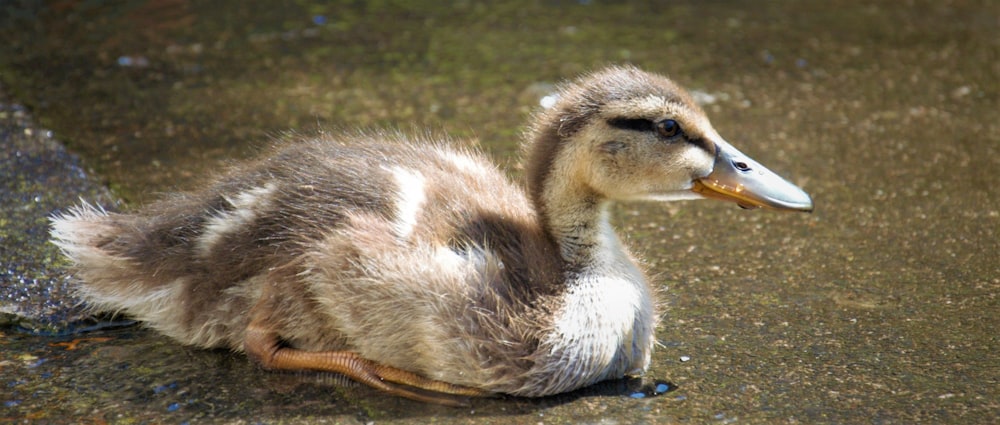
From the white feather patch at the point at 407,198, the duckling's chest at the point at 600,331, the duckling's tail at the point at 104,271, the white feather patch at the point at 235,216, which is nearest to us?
the duckling's chest at the point at 600,331

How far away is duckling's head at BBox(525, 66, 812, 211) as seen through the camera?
11.5ft

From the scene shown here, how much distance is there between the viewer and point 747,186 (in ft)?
11.7

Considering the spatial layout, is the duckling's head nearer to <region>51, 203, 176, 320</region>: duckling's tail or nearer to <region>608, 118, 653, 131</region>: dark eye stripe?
<region>608, 118, 653, 131</region>: dark eye stripe

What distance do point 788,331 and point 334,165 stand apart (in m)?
1.61

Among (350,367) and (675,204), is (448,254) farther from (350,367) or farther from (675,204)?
(675,204)

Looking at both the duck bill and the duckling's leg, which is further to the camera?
the duck bill

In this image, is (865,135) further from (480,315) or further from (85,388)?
(85,388)

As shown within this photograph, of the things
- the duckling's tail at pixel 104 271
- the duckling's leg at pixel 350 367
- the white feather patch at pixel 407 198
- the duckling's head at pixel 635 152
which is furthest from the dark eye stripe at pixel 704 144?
the duckling's tail at pixel 104 271

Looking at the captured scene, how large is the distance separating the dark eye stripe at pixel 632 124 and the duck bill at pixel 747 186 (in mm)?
242

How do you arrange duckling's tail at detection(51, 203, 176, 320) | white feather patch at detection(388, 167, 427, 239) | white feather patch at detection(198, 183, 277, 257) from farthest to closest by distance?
duckling's tail at detection(51, 203, 176, 320) → white feather patch at detection(198, 183, 277, 257) → white feather patch at detection(388, 167, 427, 239)

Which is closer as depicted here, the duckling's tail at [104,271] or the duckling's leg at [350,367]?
the duckling's leg at [350,367]

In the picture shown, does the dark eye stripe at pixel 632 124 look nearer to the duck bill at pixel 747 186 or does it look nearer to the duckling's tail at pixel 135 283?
the duck bill at pixel 747 186

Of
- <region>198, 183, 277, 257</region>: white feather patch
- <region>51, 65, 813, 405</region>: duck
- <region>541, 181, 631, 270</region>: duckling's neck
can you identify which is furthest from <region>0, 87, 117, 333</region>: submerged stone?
<region>541, 181, 631, 270</region>: duckling's neck

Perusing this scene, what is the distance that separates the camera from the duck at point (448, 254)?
336cm
